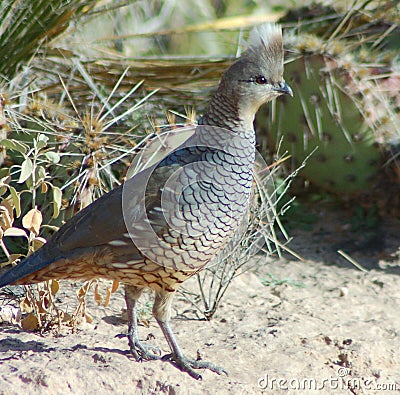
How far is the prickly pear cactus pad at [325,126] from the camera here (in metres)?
4.53

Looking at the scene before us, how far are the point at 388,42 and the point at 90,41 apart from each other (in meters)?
2.05

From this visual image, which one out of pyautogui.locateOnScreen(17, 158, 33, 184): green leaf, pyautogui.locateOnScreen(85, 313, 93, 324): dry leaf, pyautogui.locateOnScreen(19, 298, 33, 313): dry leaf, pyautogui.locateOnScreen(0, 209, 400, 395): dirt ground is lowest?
pyautogui.locateOnScreen(0, 209, 400, 395): dirt ground

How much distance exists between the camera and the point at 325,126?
182 inches

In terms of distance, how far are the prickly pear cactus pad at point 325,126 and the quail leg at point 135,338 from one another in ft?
5.91

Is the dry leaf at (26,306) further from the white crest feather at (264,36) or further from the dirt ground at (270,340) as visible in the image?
the white crest feather at (264,36)

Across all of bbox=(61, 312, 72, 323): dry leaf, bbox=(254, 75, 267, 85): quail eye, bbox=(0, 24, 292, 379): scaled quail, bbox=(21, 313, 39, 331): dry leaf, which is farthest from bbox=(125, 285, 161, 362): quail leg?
bbox=(254, 75, 267, 85): quail eye

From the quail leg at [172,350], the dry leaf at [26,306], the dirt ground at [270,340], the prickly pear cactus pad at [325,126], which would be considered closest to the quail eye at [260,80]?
the quail leg at [172,350]

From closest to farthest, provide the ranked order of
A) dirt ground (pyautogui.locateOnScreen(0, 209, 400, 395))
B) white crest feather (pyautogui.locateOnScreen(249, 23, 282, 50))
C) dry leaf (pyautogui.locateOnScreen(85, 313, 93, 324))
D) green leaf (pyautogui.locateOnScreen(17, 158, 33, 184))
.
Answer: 1. dirt ground (pyautogui.locateOnScreen(0, 209, 400, 395))
2. white crest feather (pyautogui.locateOnScreen(249, 23, 282, 50))
3. green leaf (pyautogui.locateOnScreen(17, 158, 33, 184))
4. dry leaf (pyautogui.locateOnScreen(85, 313, 93, 324))

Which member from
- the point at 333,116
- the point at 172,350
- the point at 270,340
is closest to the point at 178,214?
the point at 172,350

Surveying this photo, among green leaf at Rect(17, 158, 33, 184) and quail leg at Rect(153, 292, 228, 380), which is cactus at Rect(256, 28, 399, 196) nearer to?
quail leg at Rect(153, 292, 228, 380)

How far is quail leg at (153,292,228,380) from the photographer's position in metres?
2.96

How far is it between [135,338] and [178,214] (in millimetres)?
618

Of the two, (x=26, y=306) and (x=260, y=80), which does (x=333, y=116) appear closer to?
(x=260, y=80)

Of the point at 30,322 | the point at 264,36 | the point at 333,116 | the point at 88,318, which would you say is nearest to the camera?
the point at 264,36
